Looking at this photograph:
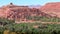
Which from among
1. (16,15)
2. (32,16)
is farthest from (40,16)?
(16,15)

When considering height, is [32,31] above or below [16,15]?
above

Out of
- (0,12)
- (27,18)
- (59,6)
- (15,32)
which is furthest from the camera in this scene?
(59,6)

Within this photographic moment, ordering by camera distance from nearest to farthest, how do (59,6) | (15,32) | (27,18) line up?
(15,32), (27,18), (59,6)

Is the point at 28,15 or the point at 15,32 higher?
the point at 15,32

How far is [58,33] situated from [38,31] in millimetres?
2329

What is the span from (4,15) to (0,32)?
27363 millimetres

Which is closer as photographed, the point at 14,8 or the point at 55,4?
the point at 14,8

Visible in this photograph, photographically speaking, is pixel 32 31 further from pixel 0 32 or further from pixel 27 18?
pixel 27 18

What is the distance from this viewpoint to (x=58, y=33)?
28344mm

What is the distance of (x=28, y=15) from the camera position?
5603 cm

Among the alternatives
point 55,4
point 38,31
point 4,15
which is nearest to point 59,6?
point 55,4

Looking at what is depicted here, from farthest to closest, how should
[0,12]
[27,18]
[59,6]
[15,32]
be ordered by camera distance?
[59,6] → [0,12] → [27,18] → [15,32]

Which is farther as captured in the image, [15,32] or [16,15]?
[16,15]

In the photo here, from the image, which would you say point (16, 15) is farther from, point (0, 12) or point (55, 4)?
point (55, 4)
